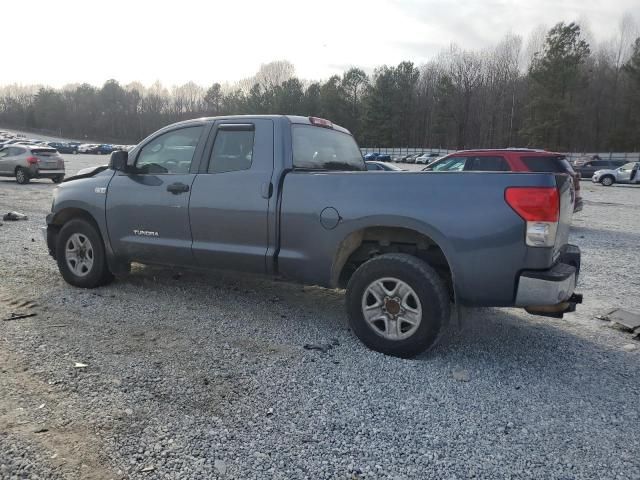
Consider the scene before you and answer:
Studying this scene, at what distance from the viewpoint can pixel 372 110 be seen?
77.6 metres

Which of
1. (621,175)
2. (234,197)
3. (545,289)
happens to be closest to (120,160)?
(234,197)

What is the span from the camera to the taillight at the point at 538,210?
3344mm

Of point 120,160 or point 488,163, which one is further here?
point 488,163

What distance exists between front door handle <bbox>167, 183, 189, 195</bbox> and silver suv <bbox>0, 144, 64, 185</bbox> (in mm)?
17720

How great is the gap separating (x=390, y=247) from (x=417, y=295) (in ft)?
2.02

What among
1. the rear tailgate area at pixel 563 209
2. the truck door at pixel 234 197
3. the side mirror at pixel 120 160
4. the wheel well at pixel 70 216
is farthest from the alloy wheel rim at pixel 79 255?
the rear tailgate area at pixel 563 209

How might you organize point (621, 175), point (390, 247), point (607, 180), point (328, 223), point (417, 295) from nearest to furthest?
point (417, 295) → point (328, 223) → point (390, 247) → point (621, 175) → point (607, 180)

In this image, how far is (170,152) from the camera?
16.8 ft

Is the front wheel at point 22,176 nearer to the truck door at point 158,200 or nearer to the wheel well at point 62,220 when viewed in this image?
the wheel well at point 62,220

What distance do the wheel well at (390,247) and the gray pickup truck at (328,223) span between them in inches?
0.5

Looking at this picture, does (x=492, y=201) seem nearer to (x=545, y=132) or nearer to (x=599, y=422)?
(x=599, y=422)

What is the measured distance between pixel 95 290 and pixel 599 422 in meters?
5.06

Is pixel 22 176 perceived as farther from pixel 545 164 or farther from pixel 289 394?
pixel 289 394

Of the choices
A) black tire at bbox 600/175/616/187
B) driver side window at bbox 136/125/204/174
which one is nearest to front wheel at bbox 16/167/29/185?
driver side window at bbox 136/125/204/174
